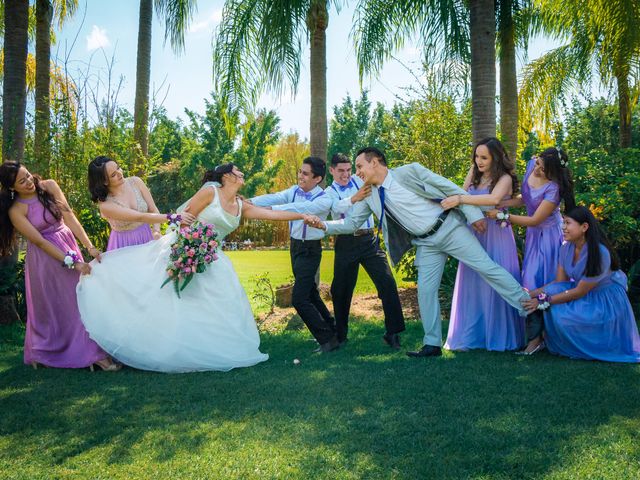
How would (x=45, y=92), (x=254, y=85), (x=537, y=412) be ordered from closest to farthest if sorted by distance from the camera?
1. (x=537, y=412)
2. (x=254, y=85)
3. (x=45, y=92)

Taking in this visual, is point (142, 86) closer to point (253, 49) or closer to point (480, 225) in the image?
point (253, 49)

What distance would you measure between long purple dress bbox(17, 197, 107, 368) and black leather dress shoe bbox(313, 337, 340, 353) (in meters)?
2.68

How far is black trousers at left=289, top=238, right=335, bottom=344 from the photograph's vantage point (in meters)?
6.68

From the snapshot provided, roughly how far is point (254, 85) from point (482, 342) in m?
6.37

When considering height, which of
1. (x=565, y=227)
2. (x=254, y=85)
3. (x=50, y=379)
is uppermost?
(x=254, y=85)

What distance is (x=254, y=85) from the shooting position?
34.5 feet

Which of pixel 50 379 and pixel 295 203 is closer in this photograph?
pixel 50 379

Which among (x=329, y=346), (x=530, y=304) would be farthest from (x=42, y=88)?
(x=530, y=304)

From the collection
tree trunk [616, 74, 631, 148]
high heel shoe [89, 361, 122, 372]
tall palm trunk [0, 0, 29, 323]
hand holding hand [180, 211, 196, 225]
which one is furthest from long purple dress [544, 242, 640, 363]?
tree trunk [616, 74, 631, 148]

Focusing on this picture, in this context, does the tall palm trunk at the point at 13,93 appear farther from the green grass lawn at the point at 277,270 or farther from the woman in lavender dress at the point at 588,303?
the woman in lavender dress at the point at 588,303

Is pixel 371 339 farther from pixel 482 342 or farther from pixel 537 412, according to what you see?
pixel 537 412

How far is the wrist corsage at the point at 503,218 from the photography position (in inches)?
243

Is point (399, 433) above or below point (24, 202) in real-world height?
below

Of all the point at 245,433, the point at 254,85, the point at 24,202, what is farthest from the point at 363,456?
the point at 254,85
